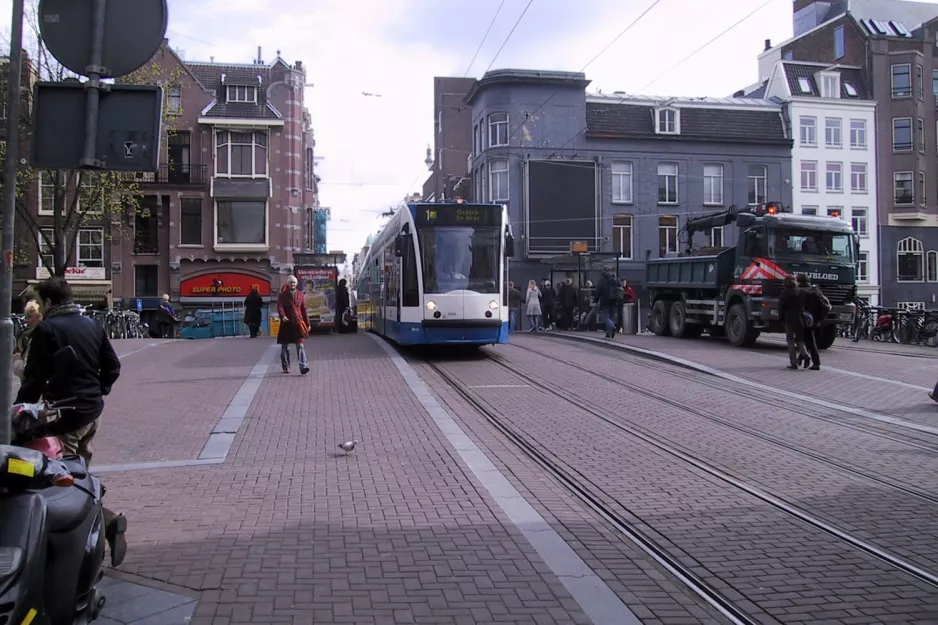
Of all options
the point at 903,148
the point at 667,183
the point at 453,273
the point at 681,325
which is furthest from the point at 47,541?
the point at 903,148

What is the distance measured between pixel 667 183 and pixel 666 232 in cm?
260

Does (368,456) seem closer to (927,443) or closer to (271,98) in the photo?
(927,443)

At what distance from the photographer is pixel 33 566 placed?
10.8 ft

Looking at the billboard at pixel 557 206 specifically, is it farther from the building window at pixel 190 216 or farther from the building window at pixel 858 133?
the building window at pixel 858 133

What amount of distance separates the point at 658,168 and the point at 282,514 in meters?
42.0

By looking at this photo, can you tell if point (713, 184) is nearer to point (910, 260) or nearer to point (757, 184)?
point (757, 184)

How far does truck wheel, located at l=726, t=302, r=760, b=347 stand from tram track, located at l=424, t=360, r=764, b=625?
1003cm

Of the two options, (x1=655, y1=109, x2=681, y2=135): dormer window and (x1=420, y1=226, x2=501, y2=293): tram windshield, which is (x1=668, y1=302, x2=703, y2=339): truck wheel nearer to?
(x1=420, y1=226, x2=501, y2=293): tram windshield

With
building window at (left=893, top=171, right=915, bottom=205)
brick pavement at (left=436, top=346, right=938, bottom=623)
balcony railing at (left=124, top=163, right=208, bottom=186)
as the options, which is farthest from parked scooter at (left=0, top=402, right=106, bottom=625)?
building window at (left=893, top=171, right=915, bottom=205)

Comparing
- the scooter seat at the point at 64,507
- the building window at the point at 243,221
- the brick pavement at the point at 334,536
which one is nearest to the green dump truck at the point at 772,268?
the brick pavement at the point at 334,536

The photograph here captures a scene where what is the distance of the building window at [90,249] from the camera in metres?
44.2

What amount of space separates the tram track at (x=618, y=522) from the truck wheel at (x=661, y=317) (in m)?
13.7

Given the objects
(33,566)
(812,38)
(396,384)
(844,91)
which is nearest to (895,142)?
(844,91)

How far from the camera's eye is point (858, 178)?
5122 cm
